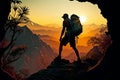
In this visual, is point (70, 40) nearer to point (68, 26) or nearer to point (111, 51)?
point (68, 26)

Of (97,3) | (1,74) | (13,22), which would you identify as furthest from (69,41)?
(13,22)

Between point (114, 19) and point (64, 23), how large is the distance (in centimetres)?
557

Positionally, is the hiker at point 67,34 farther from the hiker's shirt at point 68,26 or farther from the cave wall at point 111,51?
the cave wall at point 111,51

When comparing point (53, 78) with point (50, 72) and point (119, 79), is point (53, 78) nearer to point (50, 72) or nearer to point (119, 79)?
point (50, 72)

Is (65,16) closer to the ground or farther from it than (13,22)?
farther from it

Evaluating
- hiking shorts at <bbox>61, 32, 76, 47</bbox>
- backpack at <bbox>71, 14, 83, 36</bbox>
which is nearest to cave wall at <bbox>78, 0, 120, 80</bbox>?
backpack at <bbox>71, 14, 83, 36</bbox>

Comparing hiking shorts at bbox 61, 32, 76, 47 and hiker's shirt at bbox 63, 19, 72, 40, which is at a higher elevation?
hiker's shirt at bbox 63, 19, 72, 40

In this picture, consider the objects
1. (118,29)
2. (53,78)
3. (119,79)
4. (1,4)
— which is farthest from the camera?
(53,78)

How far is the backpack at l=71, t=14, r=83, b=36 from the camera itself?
1792 centimetres

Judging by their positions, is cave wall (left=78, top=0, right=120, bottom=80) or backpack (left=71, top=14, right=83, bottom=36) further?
backpack (left=71, top=14, right=83, bottom=36)

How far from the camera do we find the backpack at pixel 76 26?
1792 cm

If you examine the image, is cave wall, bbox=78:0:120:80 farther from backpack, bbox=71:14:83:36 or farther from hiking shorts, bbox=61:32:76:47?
hiking shorts, bbox=61:32:76:47

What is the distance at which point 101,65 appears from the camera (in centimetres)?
1373

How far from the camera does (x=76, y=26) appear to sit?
1797 cm
